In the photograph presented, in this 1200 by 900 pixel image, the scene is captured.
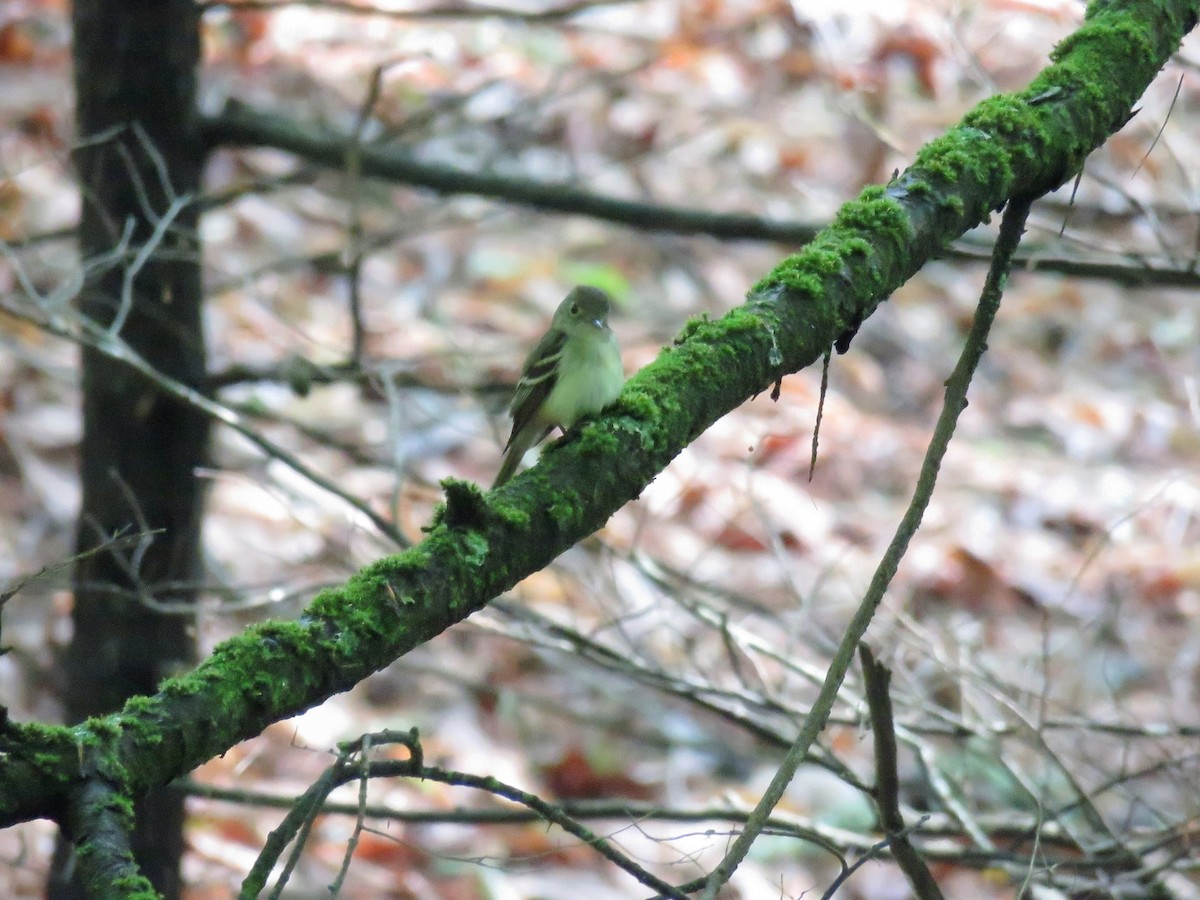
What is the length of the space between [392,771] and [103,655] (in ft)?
11.6

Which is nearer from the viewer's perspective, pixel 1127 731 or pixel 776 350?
pixel 776 350

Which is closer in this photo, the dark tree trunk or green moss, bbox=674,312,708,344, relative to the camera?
green moss, bbox=674,312,708,344

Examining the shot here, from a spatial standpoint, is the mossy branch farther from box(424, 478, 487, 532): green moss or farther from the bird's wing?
the bird's wing

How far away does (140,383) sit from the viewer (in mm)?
4945

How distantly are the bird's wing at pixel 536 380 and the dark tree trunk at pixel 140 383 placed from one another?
1466mm

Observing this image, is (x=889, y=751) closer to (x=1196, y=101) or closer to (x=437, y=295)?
(x=437, y=295)

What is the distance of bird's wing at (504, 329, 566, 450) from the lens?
157 inches

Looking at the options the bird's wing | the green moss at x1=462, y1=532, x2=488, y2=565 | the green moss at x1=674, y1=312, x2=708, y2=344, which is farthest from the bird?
the green moss at x1=462, y1=532, x2=488, y2=565

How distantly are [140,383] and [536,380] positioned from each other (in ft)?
5.76

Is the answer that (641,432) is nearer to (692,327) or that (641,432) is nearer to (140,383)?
(692,327)

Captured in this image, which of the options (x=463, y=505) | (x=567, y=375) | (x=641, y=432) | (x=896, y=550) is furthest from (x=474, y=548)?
(x=567, y=375)

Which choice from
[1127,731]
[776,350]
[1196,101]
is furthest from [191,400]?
[1196,101]

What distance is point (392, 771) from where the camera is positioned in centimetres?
188

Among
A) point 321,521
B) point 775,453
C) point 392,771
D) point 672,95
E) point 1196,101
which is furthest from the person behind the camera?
point 1196,101
